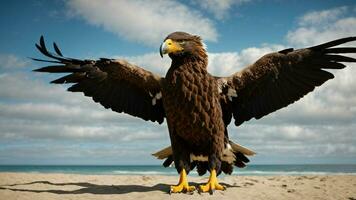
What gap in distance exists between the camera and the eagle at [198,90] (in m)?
6.05

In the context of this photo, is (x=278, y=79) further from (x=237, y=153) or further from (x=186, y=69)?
(x=186, y=69)

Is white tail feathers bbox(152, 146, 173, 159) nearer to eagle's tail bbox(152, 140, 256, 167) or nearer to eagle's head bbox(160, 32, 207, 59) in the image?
eagle's tail bbox(152, 140, 256, 167)

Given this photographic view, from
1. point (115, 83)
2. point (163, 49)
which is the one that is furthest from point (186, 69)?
point (115, 83)

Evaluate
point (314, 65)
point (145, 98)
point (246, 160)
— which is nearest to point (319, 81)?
point (314, 65)

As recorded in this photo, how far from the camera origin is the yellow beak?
5.82 metres

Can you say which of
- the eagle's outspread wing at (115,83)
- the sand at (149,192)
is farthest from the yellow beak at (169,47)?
the sand at (149,192)

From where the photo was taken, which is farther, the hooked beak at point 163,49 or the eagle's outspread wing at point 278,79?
the eagle's outspread wing at point 278,79

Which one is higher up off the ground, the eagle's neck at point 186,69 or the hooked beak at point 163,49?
the hooked beak at point 163,49

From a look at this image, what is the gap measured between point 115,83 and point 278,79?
3136 mm

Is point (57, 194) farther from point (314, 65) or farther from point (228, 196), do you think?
point (314, 65)

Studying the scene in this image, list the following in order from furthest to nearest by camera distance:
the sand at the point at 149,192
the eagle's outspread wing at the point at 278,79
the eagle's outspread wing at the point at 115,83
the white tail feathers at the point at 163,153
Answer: the white tail feathers at the point at 163,153 < the eagle's outspread wing at the point at 115,83 < the eagle's outspread wing at the point at 278,79 < the sand at the point at 149,192

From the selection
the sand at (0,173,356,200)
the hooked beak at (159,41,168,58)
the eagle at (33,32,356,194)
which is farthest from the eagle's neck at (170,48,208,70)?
the sand at (0,173,356,200)

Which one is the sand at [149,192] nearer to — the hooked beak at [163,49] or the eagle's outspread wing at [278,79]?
the eagle's outspread wing at [278,79]

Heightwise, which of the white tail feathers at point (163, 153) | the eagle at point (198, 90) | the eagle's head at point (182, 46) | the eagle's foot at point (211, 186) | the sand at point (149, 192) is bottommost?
the sand at point (149, 192)
